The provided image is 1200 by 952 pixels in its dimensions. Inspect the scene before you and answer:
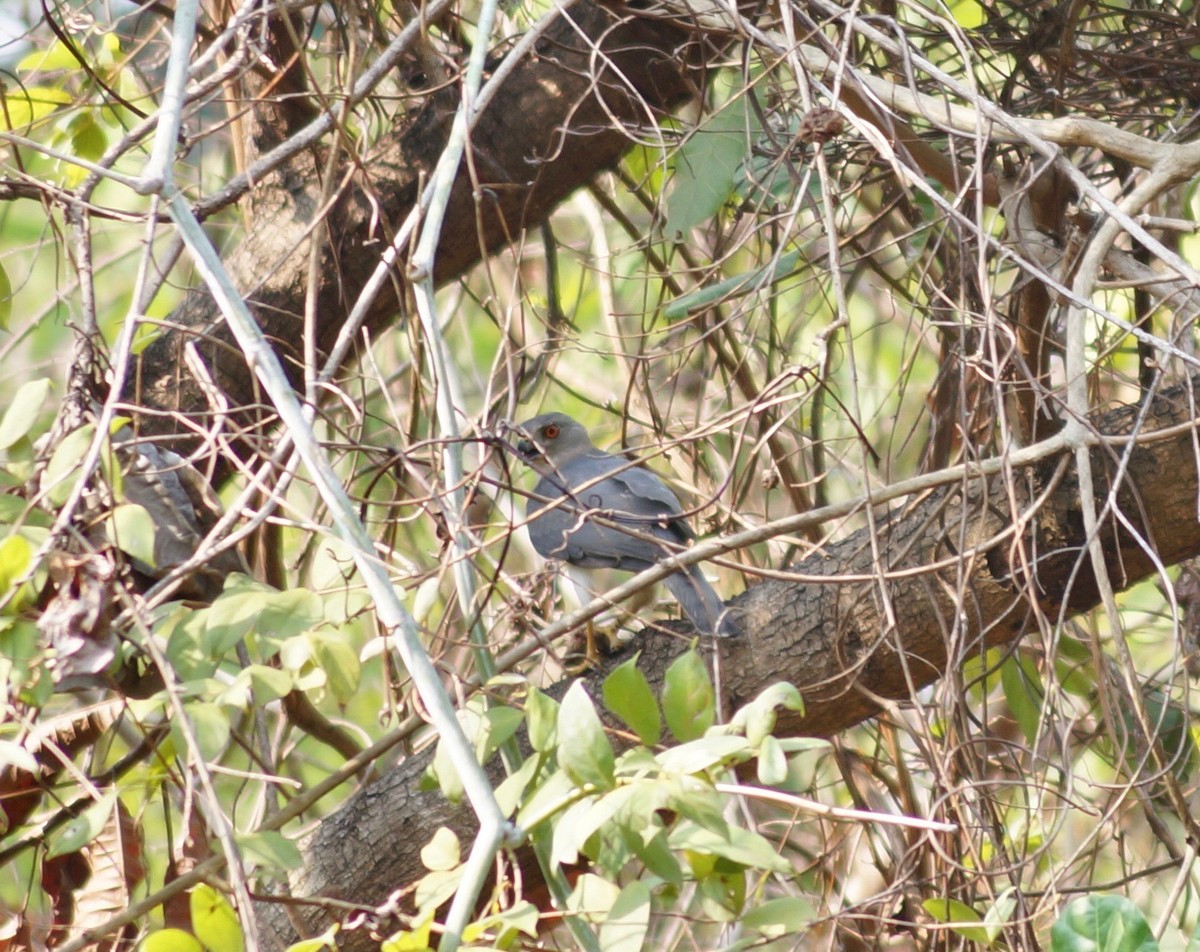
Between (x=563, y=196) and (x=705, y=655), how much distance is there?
1597mm

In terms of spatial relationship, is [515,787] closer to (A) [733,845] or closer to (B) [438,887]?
(B) [438,887]

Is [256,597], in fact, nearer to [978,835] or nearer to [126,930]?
[126,930]

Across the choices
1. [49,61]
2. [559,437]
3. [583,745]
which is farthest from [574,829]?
[559,437]

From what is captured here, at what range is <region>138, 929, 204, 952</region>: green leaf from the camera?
65.4 inches

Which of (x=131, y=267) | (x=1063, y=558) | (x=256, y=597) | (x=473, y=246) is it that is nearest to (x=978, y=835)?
(x=1063, y=558)

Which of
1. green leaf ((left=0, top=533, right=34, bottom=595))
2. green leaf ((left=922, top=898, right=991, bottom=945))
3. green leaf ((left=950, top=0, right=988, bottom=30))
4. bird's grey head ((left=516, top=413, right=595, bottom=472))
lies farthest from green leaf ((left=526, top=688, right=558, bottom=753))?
green leaf ((left=950, top=0, right=988, bottom=30))

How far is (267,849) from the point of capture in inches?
73.9

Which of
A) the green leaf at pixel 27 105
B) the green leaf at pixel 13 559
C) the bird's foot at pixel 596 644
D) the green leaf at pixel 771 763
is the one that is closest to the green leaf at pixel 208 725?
the green leaf at pixel 13 559

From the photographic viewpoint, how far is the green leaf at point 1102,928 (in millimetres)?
2047

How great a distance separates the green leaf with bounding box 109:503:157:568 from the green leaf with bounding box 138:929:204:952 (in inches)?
21.0

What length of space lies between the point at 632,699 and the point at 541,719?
5.7 inches

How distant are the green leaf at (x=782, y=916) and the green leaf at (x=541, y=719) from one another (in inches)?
15.1

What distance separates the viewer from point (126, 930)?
8.04ft

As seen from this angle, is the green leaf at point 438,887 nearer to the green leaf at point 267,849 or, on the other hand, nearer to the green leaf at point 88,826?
the green leaf at point 267,849
